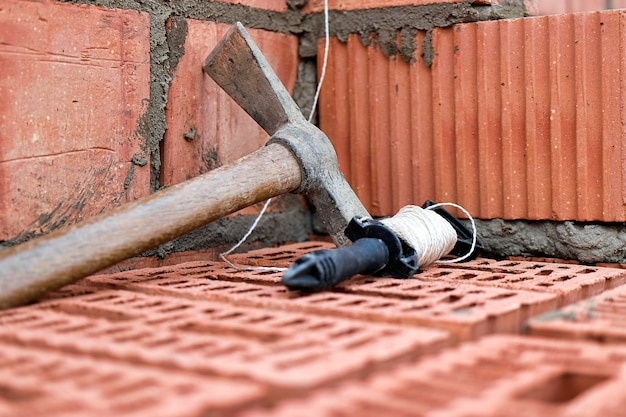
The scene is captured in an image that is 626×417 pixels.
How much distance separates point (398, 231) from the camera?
1.97m

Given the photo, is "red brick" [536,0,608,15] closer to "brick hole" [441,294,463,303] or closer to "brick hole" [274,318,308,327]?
"brick hole" [441,294,463,303]

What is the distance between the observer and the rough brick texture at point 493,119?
2.18 metres

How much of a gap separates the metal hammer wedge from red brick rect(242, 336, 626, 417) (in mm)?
744

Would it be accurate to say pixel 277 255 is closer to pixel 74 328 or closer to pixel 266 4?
pixel 266 4

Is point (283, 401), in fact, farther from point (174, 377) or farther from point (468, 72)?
point (468, 72)

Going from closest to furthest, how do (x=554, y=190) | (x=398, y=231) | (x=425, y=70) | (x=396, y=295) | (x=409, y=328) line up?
(x=409, y=328) → (x=396, y=295) → (x=398, y=231) → (x=554, y=190) → (x=425, y=70)

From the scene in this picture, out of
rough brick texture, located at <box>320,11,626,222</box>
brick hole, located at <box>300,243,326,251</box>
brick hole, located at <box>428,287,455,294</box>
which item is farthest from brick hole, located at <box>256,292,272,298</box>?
rough brick texture, located at <box>320,11,626,222</box>

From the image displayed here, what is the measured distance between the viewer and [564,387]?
114 cm

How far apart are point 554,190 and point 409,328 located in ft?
3.39

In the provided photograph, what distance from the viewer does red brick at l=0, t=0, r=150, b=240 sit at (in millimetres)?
1878

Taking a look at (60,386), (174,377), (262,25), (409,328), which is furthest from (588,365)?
(262,25)

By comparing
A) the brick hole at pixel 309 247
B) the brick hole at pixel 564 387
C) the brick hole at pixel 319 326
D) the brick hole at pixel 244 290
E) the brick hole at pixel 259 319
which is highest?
the brick hole at pixel 309 247

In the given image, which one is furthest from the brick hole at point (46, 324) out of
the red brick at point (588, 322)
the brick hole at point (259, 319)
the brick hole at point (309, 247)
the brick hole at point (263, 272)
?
the brick hole at point (309, 247)

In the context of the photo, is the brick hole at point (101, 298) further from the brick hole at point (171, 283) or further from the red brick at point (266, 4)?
the red brick at point (266, 4)
